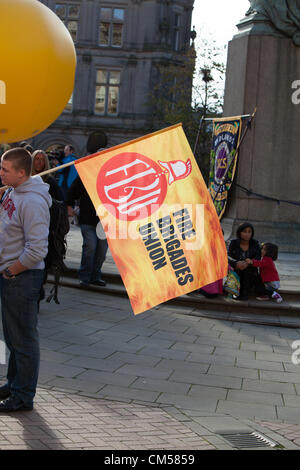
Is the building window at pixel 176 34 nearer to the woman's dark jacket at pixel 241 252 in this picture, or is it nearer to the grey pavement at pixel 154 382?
the woman's dark jacket at pixel 241 252

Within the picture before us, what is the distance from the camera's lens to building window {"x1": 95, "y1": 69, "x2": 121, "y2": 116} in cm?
4494

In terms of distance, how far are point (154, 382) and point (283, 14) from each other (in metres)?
8.40

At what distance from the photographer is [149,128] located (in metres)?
43.0

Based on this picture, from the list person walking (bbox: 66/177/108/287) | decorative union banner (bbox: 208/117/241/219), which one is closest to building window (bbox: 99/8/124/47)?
decorative union banner (bbox: 208/117/241/219)

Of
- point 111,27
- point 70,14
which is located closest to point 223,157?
point 111,27

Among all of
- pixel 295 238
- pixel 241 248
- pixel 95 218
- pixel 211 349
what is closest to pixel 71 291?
pixel 95 218

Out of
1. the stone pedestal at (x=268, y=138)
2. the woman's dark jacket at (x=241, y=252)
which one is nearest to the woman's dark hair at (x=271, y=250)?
the woman's dark jacket at (x=241, y=252)

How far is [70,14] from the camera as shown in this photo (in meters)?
45.3

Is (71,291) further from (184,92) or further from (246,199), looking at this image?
(184,92)

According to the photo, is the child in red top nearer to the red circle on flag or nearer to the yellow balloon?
the yellow balloon

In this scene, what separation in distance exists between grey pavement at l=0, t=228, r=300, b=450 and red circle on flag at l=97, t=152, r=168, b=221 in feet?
4.75

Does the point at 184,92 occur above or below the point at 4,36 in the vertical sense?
above

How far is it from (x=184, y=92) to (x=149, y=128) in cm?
675

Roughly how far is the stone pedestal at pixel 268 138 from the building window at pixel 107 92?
108 ft
